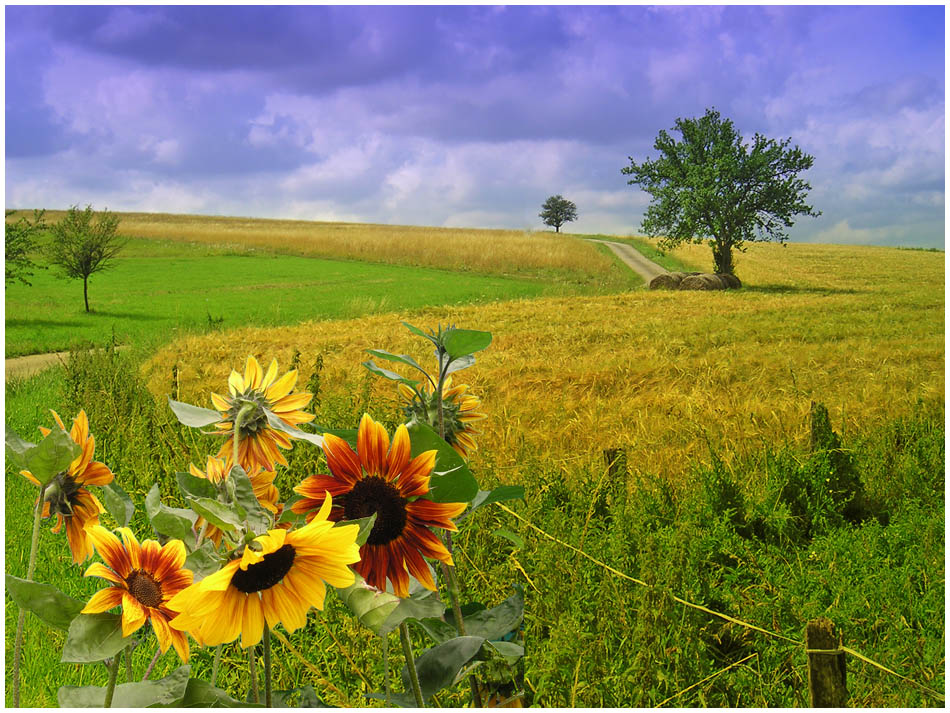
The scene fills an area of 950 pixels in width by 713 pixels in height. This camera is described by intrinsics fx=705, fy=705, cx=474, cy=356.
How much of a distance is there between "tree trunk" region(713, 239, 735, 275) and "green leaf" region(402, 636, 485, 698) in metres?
23.0

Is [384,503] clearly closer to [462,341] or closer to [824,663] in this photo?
A: [462,341]

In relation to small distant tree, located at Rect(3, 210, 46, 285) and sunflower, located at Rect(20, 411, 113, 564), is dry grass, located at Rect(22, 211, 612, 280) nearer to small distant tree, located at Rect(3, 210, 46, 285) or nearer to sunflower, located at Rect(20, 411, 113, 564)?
small distant tree, located at Rect(3, 210, 46, 285)

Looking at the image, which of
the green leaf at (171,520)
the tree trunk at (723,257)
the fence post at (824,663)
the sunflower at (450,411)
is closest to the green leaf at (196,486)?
the green leaf at (171,520)

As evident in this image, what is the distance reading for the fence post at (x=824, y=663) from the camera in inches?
48.1

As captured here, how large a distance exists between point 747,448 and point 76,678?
3169mm

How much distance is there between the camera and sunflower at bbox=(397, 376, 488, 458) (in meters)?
0.80

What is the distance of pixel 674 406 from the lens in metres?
4.59

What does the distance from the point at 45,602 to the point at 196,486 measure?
0.49 feet

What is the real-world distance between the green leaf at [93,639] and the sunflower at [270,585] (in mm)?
91

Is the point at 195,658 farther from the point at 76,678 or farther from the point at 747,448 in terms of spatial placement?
the point at 747,448

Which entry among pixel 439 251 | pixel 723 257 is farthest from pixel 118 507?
pixel 439 251

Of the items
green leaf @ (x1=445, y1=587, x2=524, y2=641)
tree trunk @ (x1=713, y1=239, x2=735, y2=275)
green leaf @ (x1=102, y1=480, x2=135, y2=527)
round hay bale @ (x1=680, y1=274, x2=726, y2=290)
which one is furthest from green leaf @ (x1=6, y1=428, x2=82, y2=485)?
tree trunk @ (x1=713, y1=239, x2=735, y2=275)

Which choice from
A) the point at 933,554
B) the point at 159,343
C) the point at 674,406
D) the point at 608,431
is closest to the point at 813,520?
the point at 933,554

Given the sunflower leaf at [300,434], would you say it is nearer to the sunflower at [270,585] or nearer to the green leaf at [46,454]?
the sunflower at [270,585]
